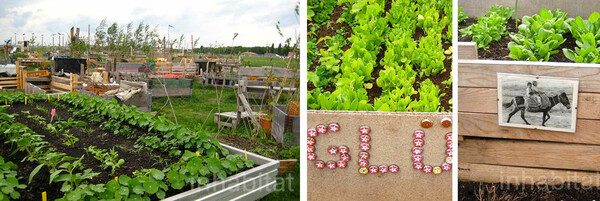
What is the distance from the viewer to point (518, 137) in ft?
5.38

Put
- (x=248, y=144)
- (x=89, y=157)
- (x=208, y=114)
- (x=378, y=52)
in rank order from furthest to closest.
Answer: (x=208, y=114), (x=248, y=144), (x=89, y=157), (x=378, y=52)

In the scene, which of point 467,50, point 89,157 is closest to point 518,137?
point 467,50

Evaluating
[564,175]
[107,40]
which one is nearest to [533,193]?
[564,175]

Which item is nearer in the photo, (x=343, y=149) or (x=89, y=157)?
(x=343, y=149)

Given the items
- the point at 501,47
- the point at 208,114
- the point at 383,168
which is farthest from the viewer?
the point at 208,114

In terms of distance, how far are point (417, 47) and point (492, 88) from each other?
0.29m

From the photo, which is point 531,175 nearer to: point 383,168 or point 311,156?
point 383,168

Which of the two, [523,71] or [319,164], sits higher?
[523,71]

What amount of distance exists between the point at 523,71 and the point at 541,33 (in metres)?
0.27

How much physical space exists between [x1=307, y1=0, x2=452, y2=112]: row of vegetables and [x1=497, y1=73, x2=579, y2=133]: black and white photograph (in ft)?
0.84

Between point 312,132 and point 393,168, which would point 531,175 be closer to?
point 393,168

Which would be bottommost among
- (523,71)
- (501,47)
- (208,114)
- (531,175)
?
(208,114)

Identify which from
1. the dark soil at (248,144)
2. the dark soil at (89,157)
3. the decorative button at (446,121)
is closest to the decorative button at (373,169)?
the decorative button at (446,121)

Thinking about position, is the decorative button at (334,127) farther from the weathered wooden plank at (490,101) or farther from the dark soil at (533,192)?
the dark soil at (533,192)
